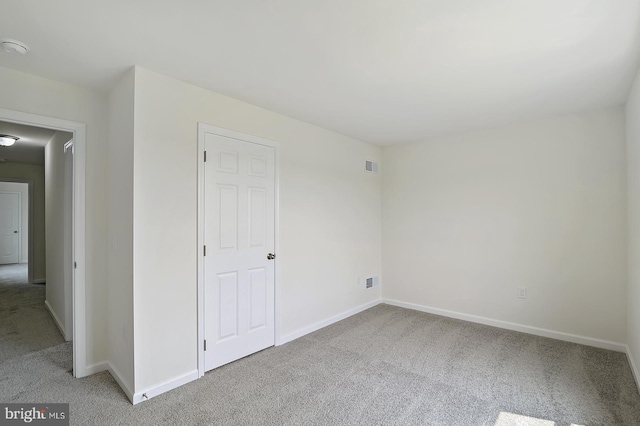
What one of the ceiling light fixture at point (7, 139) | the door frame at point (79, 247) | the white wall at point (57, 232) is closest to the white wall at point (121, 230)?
the door frame at point (79, 247)

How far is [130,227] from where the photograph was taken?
228 centimetres

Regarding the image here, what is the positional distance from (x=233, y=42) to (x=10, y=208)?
1077cm

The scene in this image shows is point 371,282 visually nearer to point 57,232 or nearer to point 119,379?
point 119,379

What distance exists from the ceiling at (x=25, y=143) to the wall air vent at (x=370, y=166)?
12.1 feet

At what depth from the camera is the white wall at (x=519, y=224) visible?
3117 mm

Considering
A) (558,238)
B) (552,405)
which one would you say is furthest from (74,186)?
(558,238)

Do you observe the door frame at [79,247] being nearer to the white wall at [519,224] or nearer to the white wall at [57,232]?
the white wall at [57,232]

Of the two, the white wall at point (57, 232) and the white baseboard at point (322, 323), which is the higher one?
the white wall at point (57, 232)

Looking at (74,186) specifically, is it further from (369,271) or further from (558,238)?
(558,238)

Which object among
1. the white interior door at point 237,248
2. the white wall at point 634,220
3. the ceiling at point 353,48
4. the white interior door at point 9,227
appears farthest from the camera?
the white interior door at point 9,227

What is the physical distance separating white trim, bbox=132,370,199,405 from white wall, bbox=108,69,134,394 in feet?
0.34

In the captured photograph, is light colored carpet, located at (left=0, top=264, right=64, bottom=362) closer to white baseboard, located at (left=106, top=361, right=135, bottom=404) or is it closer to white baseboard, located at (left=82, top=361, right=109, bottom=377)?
white baseboard, located at (left=82, top=361, right=109, bottom=377)

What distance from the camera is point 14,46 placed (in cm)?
192

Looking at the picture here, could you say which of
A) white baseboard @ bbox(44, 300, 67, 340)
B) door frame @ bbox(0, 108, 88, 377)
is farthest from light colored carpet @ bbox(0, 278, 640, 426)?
white baseboard @ bbox(44, 300, 67, 340)
